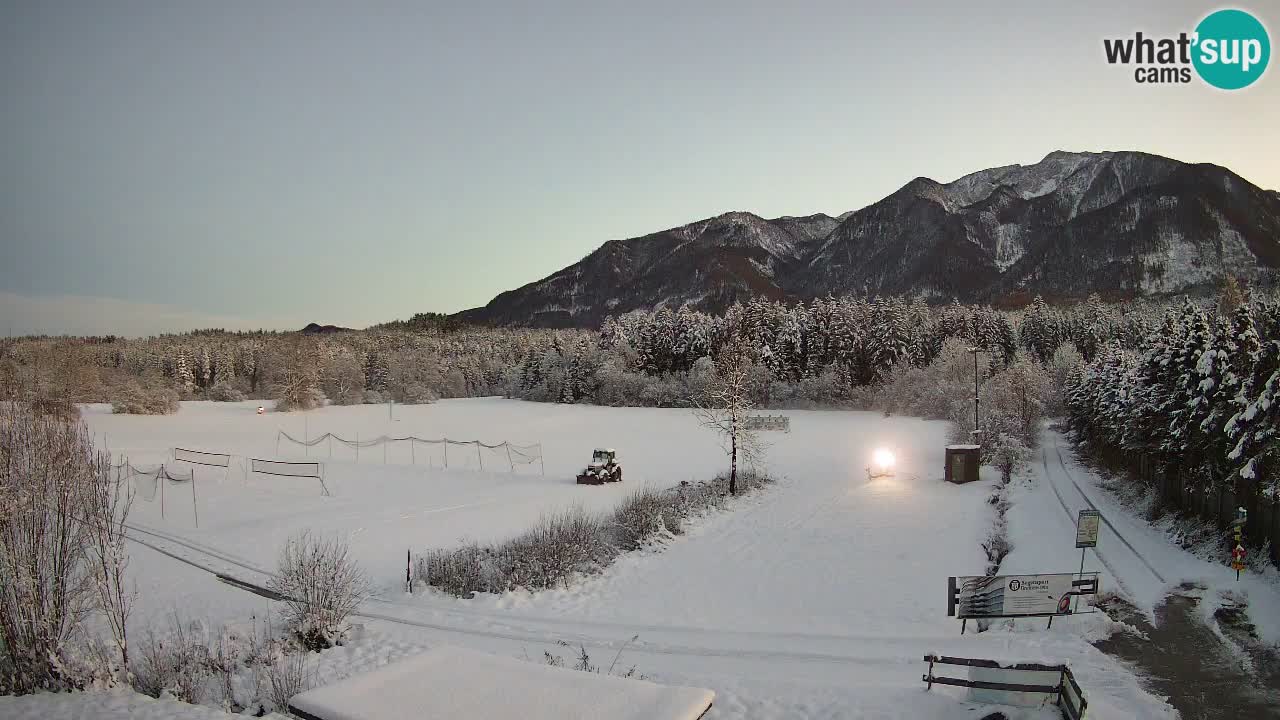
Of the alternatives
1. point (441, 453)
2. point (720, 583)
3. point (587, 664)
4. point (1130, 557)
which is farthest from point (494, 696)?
point (441, 453)

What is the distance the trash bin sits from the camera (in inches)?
1257

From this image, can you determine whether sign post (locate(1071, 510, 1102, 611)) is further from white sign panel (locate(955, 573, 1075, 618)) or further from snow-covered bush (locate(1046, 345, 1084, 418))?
snow-covered bush (locate(1046, 345, 1084, 418))

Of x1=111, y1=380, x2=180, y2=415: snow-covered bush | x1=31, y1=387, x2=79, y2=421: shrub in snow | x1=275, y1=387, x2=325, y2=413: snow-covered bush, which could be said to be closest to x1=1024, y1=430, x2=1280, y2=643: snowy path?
x1=31, y1=387, x2=79, y2=421: shrub in snow

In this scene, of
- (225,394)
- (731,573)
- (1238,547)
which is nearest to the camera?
(1238,547)

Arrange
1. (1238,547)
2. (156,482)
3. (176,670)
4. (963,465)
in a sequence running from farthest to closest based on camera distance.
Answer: (963,465) < (156,482) < (1238,547) < (176,670)

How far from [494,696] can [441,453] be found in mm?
41898

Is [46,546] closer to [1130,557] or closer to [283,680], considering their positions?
[283,680]

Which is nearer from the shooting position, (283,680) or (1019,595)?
(283,680)

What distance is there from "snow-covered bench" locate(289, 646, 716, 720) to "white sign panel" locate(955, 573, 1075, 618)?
928cm

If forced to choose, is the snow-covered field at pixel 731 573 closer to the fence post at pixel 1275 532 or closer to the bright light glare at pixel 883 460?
the bright light glare at pixel 883 460

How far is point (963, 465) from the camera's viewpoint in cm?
3203

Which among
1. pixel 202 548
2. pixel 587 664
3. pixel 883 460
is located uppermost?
pixel 587 664

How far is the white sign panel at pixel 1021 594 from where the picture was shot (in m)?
12.4

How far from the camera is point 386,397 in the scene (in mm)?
93938
